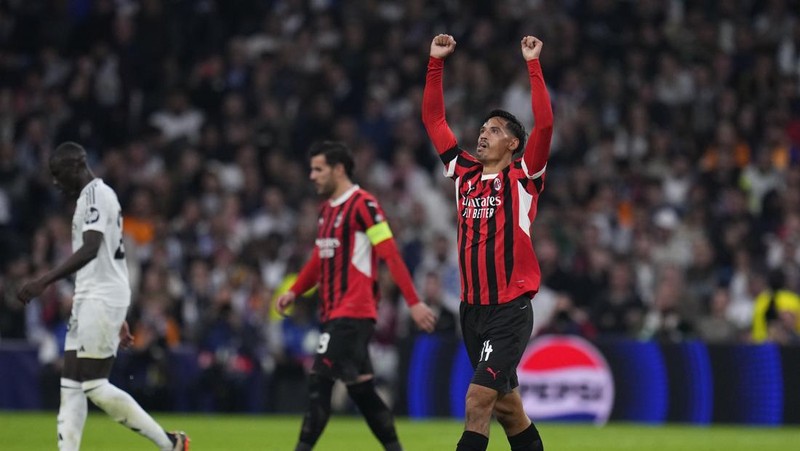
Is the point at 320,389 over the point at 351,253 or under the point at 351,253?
under

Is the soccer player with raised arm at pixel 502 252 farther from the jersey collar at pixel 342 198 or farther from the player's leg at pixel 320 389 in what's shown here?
the jersey collar at pixel 342 198

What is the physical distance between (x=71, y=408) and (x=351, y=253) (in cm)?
242

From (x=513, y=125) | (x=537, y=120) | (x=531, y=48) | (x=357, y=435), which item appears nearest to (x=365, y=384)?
(x=513, y=125)

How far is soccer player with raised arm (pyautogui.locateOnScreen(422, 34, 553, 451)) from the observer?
9.07 m

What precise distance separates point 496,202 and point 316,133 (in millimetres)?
13956

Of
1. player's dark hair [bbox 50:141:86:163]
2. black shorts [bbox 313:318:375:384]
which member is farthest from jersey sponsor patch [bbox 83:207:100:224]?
black shorts [bbox 313:318:375:384]

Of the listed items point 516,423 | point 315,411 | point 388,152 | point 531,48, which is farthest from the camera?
point 388,152

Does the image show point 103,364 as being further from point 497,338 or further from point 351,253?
point 497,338

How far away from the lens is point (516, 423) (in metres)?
9.30

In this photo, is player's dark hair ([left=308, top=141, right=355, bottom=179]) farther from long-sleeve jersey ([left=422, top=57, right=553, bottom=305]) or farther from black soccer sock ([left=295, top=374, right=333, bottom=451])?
long-sleeve jersey ([left=422, top=57, right=553, bottom=305])

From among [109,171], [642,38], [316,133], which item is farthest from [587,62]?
[109,171]

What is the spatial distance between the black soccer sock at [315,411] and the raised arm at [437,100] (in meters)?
2.24

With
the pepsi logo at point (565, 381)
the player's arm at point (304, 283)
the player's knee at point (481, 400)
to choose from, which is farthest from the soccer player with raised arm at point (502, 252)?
the pepsi logo at point (565, 381)

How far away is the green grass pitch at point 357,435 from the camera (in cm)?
1407
